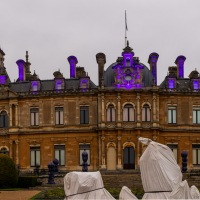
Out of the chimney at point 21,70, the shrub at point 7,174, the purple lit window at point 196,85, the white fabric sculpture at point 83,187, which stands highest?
the chimney at point 21,70

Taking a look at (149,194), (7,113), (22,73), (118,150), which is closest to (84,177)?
(149,194)

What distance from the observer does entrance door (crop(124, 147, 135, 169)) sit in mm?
54094

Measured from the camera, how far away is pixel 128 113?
5462cm

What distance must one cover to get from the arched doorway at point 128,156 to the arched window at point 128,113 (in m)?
2.53

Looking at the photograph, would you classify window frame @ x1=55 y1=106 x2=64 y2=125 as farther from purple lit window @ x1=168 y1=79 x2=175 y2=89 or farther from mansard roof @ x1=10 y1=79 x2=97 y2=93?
purple lit window @ x1=168 y1=79 x2=175 y2=89

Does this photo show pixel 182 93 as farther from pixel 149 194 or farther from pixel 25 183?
pixel 149 194

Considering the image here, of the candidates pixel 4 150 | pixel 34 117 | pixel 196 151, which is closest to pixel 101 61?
pixel 34 117

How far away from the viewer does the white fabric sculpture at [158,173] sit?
49.9 ft

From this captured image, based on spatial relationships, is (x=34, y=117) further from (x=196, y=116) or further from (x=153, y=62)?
(x=196, y=116)

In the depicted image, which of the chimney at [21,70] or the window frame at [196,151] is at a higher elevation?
the chimney at [21,70]

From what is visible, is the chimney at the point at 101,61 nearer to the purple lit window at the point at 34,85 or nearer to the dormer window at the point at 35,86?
the dormer window at the point at 35,86

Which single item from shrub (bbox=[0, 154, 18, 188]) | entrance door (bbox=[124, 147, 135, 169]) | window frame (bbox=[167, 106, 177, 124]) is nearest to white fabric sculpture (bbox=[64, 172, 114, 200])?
shrub (bbox=[0, 154, 18, 188])

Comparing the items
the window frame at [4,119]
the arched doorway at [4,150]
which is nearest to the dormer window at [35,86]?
the window frame at [4,119]

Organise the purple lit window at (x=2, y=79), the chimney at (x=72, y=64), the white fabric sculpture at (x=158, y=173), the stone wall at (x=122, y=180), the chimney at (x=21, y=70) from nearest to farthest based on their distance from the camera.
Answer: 1. the white fabric sculpture at (x=158, y=173)
2. the stone wall at (x=122, y=180)
3. the purple lit window at (x=2, y=79)
4. the chimney at (x=72, y=64)
5. the chimney at (x=21, y=70)
